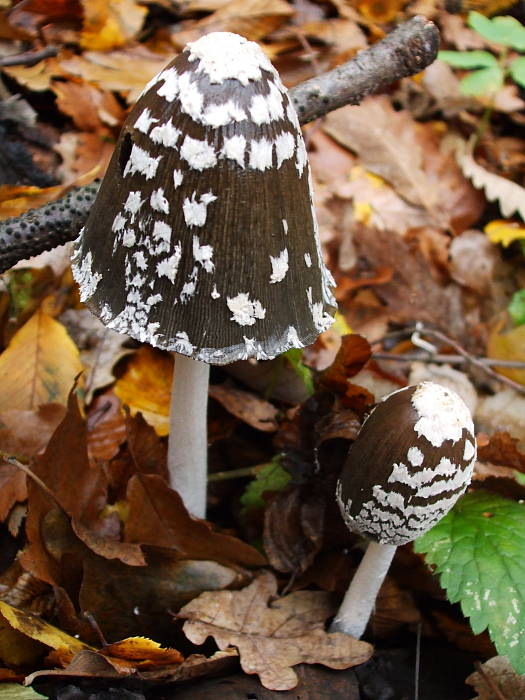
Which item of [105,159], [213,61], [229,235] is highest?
[213,61]

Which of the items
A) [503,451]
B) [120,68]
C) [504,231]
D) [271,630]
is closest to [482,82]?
[504,231]

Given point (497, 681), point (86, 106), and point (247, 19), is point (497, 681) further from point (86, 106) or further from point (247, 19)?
point (247, 19)

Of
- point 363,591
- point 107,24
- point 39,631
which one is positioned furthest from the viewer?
point 107,24

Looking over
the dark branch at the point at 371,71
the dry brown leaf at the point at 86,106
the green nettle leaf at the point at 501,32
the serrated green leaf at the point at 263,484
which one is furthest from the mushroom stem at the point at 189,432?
the green nettle leaf at the point at 501,32

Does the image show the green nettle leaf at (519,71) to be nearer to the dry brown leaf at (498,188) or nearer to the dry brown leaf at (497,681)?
the dry brown leaf at (498,188)

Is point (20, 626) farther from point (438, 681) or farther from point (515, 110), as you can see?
point (515, 110)

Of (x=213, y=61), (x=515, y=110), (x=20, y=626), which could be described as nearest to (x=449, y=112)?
(x=515, y=110)
